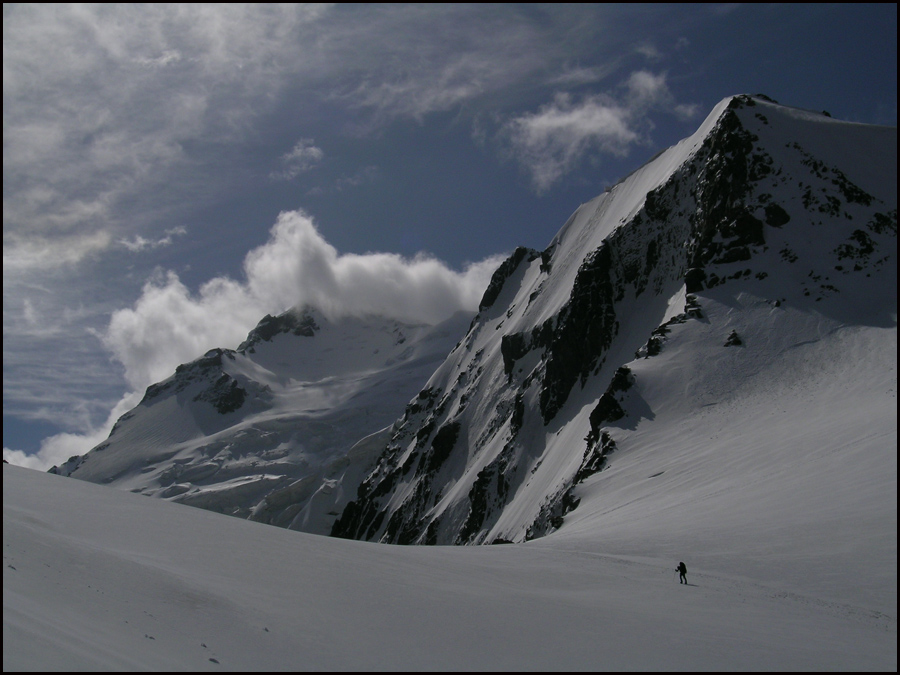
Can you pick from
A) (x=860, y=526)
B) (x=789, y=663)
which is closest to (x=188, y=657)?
(x=789, y=663)

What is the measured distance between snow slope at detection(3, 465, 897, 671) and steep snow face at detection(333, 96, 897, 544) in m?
16.3

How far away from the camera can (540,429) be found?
79.6 m

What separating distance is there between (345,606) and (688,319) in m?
48.5

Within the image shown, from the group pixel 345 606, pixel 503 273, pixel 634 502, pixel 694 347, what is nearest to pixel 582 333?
pixel 694 347

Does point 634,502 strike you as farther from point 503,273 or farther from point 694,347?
point 503,273

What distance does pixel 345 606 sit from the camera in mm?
13797

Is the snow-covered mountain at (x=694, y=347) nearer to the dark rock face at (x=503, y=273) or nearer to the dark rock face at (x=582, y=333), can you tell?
the dark rock face at (x=582, y=333)

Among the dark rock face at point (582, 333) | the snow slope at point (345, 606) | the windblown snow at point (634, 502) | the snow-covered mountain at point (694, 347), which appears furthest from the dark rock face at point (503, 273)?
the snow slope at point (345, 606)

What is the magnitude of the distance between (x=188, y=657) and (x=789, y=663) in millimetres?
11459

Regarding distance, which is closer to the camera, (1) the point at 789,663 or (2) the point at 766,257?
(1) the point at 789,663

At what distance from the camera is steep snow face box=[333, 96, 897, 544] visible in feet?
154

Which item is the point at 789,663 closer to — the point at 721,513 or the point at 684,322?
the point at 721,513

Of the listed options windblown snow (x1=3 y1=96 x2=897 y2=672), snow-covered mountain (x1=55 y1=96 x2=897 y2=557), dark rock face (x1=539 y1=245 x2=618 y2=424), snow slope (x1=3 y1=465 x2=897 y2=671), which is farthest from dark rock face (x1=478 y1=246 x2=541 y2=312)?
snow slope (x1=3 y1=465 x2=897 y2=671)

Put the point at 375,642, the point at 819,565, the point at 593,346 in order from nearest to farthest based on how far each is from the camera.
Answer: the point at 375,642 < the point at 819,565 < the point at 593,346
